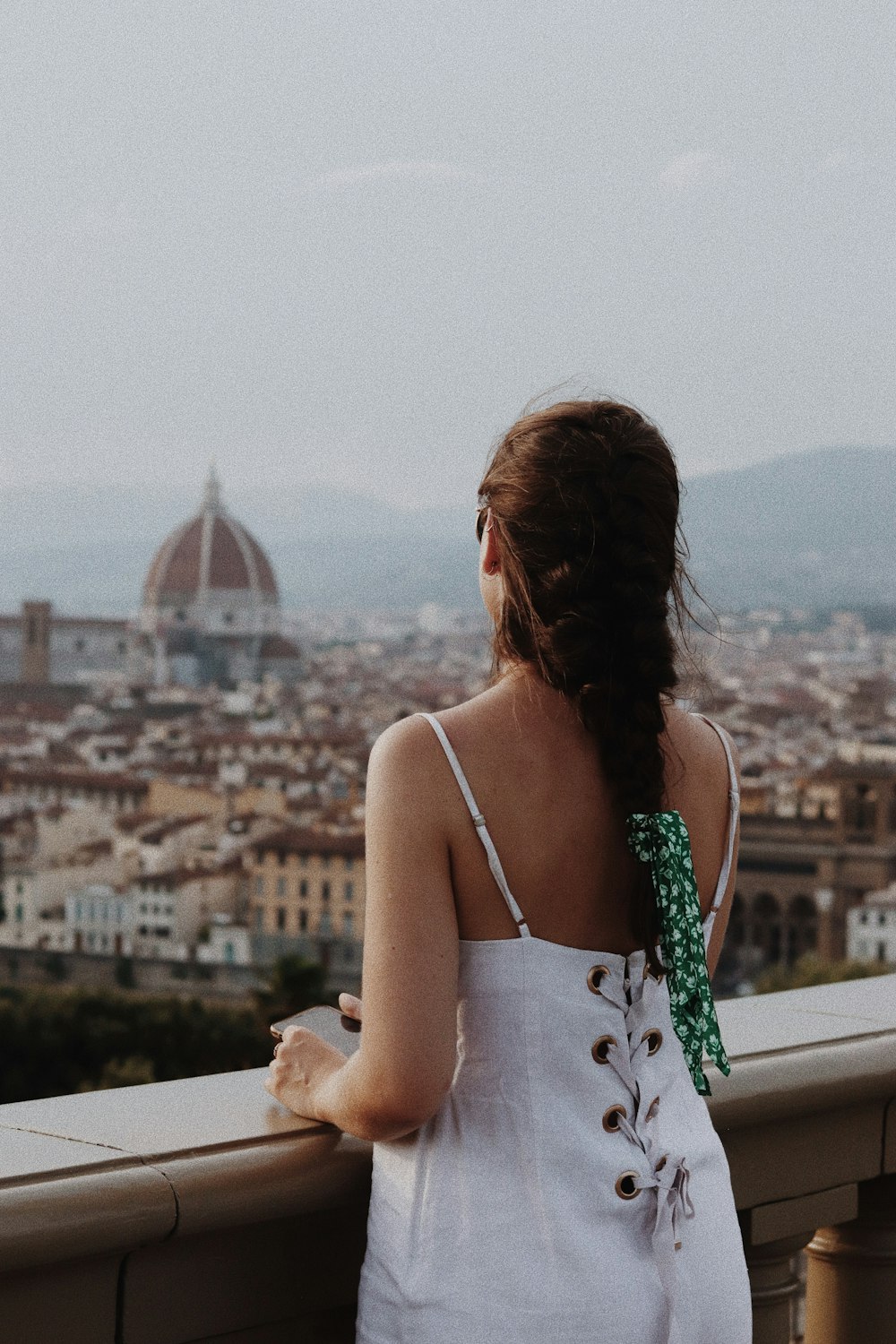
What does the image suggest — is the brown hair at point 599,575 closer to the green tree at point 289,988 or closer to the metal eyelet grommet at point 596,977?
the metal eyelet grommet at point 596,977

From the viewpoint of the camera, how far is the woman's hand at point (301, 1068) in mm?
717

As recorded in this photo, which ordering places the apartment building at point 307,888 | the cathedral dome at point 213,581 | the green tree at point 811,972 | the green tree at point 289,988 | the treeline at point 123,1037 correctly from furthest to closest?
the cathedral dome at point 213,581
the apartment building at point 307,888
the green tree at point 811,972
the green tree at point 289,988
the treeline at point 123,1037

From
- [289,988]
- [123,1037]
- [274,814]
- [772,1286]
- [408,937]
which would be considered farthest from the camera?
[274,814]

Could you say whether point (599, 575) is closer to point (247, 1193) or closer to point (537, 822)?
point (537, 822)

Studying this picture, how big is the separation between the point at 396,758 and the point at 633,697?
0.32ft

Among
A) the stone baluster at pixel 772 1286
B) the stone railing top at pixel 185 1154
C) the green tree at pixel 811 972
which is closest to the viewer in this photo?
the stone railing top at pixel 185 1154

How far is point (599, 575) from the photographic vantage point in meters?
0.67

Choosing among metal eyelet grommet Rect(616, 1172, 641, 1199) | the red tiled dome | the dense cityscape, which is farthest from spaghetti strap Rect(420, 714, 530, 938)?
the red tiled dome

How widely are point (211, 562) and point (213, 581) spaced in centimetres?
65

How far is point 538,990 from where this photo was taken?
2.16ft

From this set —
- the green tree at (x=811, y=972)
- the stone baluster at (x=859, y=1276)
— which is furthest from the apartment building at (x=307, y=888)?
the stone baluster at (x=859, y=1276)

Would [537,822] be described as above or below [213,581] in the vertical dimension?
below

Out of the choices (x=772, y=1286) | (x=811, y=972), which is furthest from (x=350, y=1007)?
(x=811, y=972)

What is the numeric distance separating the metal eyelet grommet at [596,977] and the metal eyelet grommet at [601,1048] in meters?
0.02
